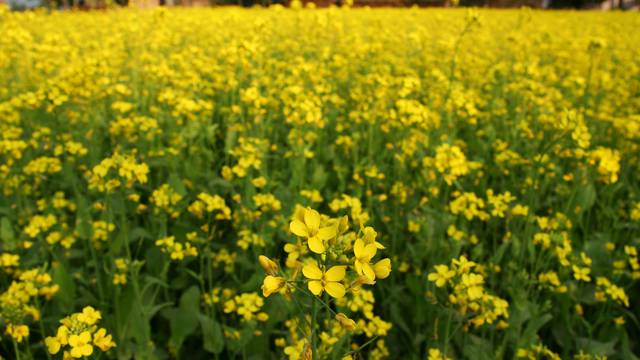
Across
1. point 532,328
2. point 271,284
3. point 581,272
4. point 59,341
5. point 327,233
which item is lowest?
point 532,328

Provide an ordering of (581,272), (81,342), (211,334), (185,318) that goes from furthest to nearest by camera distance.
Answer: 1. (581,272)
2. (185,318)
3. (211,334)
4. (81,342)

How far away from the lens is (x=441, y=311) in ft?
6.98

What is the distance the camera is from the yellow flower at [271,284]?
1.01 m

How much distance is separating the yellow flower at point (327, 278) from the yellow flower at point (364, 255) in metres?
0.04

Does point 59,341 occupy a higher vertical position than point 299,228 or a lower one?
lower

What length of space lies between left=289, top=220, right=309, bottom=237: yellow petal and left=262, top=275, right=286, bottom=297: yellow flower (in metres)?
0.10

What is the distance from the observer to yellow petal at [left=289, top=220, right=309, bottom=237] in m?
1.03

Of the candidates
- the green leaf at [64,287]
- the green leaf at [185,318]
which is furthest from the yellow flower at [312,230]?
the green leaf at [64,287]

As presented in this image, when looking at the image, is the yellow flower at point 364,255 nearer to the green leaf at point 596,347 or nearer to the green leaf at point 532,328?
the green leaf at point 532,328

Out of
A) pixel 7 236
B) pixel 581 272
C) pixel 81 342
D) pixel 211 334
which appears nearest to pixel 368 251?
pixel 81 342

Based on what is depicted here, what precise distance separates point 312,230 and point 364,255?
0.37 feet

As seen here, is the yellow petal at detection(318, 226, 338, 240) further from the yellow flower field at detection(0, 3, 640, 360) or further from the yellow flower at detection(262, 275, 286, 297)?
the yellow flower at detection(262, 275, 286, 297)

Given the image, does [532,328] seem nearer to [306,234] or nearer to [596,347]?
[596,347]

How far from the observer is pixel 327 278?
3.28ft
